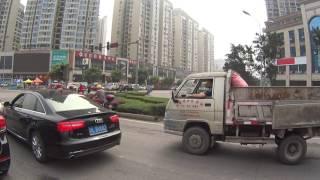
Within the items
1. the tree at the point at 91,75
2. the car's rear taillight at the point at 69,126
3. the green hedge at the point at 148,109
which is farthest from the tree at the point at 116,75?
the car's rear taillight at the point at 69,126

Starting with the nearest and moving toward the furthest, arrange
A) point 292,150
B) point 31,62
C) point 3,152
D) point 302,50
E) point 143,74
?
point 3,152
point 292,150
point 302,50
point 143,74
point 31,62

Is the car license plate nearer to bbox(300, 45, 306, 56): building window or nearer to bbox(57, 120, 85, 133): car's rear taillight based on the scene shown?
bbox(57, 120, 85, 133): car's rear taillight

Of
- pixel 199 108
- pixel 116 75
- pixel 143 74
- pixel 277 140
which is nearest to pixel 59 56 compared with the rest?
pixel 116 75

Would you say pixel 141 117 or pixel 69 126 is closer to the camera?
pixel 69 126

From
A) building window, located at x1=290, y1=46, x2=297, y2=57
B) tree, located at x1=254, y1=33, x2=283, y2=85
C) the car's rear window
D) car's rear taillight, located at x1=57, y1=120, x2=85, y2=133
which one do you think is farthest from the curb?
building window, located at x1=290, y1=46, x2=297, y2=57

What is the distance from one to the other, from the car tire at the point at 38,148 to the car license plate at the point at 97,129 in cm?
92

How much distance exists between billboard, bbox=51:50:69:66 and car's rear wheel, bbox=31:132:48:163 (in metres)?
96.6

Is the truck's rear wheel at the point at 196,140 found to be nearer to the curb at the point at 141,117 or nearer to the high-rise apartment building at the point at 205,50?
the curb at the point at 141,117

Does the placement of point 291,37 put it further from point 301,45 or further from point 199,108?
point 199,108

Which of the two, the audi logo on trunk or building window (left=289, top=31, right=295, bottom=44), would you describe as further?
building window (left=289, top=31, right=295, bottom=44)

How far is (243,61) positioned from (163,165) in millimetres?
35054

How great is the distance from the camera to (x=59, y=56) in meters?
102

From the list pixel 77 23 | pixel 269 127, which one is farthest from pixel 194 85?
pixel 77 23

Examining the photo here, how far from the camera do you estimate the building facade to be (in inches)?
2210
